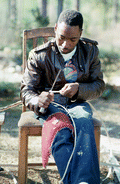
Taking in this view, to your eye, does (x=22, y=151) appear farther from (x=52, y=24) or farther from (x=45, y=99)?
(x=52, y=24)

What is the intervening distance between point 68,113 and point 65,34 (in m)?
0.58

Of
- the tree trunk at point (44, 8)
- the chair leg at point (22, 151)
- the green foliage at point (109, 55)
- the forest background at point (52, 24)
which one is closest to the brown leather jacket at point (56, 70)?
the chair leg at point (22, 151)

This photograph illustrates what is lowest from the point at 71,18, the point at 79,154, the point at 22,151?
the point at 22,151

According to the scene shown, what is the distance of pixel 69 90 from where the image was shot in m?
1.95

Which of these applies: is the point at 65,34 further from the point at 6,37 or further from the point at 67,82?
the point at 6,37

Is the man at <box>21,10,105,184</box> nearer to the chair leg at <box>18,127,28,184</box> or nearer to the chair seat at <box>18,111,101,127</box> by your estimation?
the chair seat at <box>18,111,101,127</box>

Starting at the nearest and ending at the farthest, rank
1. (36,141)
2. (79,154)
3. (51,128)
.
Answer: (79,154) → (51,128) → (36,141)

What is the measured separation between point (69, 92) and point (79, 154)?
1.62ft

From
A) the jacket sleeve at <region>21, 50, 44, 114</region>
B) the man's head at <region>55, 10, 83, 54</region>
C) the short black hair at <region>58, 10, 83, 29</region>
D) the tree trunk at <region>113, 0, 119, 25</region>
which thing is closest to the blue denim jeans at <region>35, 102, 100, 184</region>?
the jacket sleeve at <region>21, 50, 44, 114</region>

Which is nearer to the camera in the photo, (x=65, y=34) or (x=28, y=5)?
(x=65, y=34)

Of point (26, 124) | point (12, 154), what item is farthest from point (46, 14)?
point (26, 124)

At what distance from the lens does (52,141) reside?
5.82ft

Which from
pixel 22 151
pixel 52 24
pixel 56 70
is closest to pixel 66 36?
pixel 56 70

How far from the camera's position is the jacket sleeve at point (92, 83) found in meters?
2.09
